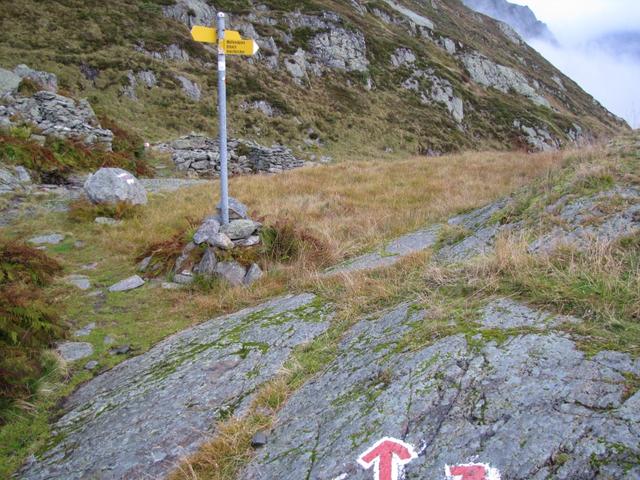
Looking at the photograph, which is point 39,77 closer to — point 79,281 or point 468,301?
point 79,281

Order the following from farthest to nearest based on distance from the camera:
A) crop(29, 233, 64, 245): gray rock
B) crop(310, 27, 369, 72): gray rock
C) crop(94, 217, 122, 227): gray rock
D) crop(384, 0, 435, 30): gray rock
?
crop(384, 0, 435, 30): gray rock < crop(310, 27, 369, 72): gray rock < crop(94, 217, 122, 227): gray rock < crop(29, 233, 64, 245): gray rock

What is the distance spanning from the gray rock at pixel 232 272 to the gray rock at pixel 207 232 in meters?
0.60

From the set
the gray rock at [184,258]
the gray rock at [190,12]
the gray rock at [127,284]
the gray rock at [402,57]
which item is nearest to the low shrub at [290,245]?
the gray rock at [184,258]

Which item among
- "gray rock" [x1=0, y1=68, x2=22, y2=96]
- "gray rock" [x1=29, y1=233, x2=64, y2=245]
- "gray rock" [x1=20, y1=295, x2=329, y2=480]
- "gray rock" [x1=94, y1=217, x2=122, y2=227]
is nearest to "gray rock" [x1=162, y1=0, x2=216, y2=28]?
"gray rock" [x1=0, y1=68, x2=22, y2=96]

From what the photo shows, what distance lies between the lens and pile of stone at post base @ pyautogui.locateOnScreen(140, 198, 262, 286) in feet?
20.7

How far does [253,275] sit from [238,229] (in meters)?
0.99

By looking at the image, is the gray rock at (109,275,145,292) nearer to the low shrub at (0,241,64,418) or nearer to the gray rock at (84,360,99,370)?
the low shrub at (0,241,64,418)

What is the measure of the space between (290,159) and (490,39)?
7047 centimetres

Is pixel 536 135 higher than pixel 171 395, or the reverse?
pixel 536 135

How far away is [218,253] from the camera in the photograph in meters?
6.49

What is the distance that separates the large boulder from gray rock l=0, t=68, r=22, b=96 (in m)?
8.76

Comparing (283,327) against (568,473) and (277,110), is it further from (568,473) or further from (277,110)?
(277,110)

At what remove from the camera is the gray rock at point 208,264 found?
6406 millimetres

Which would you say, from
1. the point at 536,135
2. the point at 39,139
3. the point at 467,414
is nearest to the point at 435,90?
the point at 536,135
